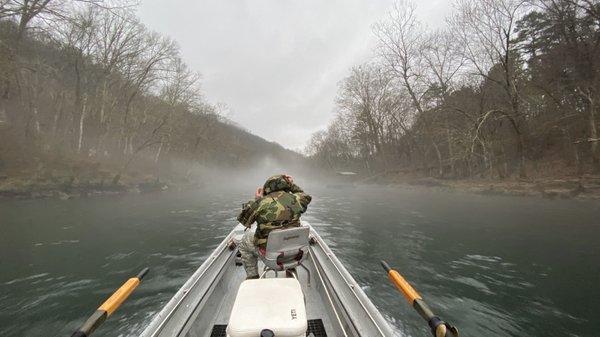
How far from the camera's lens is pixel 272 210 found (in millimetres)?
4691

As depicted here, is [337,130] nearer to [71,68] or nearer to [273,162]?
[71,68]

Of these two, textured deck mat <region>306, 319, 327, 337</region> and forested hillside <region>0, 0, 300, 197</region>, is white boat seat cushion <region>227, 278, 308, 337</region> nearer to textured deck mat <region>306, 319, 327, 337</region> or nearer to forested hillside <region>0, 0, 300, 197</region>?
textured deck mat <region>306, 319, 327, 337</region>

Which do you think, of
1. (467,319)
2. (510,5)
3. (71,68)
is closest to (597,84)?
(510,5)

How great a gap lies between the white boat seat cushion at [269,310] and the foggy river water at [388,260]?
108 inches

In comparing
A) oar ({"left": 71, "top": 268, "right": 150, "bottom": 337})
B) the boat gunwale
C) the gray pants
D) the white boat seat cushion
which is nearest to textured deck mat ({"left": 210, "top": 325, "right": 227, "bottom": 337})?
the white boat seat cushion

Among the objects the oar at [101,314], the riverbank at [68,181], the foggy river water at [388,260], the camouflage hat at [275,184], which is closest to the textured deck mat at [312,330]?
the oar at [101,314]

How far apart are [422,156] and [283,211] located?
154ft

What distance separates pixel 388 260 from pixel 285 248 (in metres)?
5.24

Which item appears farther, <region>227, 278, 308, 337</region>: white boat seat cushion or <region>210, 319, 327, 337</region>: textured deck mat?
<region>210, 319, 327, 337</region>: textured deck mat

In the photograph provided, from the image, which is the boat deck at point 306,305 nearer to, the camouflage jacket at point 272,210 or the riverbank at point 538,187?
the camouflage jacket at point 272,210

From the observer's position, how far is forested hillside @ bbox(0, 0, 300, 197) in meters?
21.8

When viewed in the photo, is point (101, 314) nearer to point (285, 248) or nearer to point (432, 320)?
point (285, 248)

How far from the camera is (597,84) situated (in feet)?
72.4

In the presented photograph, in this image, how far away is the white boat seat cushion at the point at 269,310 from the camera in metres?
2.72
